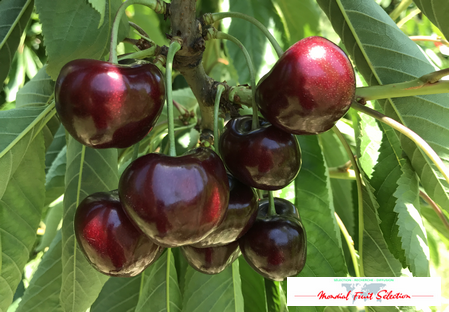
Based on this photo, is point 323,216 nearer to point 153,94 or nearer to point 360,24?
point 360,24

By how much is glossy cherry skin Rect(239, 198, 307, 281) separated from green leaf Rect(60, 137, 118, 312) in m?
0.41

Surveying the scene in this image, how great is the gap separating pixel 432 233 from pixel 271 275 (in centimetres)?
96

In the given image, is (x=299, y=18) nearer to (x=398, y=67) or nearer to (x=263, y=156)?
(x=398, y=67)

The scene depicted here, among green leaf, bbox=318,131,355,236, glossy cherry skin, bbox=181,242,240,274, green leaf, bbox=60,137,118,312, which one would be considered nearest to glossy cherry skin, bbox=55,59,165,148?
glossy cherry skin, bbox=181,242,240,274

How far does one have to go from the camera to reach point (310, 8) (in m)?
1.18

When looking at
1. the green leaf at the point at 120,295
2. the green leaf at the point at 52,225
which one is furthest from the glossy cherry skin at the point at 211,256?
the green leaf at the point at 52,225

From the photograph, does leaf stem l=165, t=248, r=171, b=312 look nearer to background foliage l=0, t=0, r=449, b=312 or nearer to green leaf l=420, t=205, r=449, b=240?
background foliage l=0, t=0, r=449, b=312

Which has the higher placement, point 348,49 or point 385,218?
point 348,49

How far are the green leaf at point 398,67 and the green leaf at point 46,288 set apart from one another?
933mm

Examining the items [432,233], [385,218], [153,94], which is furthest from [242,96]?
[432,233]

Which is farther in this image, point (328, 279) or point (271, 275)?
point (328, 279)

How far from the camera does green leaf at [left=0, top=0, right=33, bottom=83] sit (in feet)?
2.88

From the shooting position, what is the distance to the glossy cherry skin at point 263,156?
603 mm

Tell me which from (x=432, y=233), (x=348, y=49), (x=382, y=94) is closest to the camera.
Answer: (x=382, y=94)
